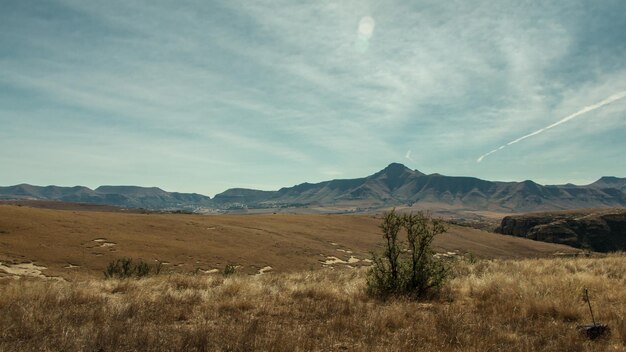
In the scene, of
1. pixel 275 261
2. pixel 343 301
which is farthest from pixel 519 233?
pixel 343 301

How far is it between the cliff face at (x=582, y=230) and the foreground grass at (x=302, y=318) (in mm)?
129734

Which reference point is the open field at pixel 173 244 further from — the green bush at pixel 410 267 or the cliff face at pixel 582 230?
the cliff face at pixel 582 230

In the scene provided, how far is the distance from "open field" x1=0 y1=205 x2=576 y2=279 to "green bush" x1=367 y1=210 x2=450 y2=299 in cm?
2268

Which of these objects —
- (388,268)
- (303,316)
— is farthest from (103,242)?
(303,316)

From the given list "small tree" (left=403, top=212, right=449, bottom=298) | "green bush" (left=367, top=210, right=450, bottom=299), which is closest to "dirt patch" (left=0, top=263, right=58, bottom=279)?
"green bush" (left=367, top=210, right=450, bottom=299)

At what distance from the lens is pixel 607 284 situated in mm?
11797

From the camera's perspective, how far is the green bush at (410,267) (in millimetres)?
12000

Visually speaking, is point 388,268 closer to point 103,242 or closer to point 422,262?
point 422,262

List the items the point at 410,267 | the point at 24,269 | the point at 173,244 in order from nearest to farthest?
the point at 410,267 → the point at 24,269 → the point at 173,244

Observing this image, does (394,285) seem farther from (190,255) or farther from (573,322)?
(190,255)

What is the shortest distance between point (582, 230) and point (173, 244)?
136900mm

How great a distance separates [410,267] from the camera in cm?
1295

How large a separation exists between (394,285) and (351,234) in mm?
61949

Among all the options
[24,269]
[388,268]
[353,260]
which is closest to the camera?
[388,268]
